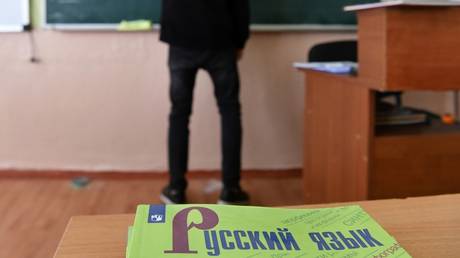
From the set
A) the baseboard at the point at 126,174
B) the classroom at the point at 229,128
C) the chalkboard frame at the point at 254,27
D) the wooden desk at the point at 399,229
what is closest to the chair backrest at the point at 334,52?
the classroom at the point at 229,128

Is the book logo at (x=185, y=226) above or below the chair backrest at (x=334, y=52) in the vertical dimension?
below

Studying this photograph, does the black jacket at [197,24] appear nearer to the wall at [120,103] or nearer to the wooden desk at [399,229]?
the wall at [120,103]

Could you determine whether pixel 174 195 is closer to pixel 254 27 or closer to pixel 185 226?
pixel 254 27

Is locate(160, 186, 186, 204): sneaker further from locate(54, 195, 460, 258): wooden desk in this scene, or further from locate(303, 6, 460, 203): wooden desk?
locate(54, 195, 460, 258): wooden desk

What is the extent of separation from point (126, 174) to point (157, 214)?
8.50 feet

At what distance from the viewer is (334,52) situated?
8.14 feet

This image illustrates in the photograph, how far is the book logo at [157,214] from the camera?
55 cm

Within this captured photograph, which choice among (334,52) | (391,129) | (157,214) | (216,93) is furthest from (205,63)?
(157,214)

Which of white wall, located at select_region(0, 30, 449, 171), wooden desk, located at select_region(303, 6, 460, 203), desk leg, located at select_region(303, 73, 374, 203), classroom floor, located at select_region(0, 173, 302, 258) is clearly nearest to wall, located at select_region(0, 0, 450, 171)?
white wall, located at select_region(0, 30, 449, 171)

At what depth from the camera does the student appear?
2342mm

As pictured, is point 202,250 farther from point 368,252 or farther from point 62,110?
point 62,110

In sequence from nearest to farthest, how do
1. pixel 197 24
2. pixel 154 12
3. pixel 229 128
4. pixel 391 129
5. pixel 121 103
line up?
pixel 391 129 < pixel 197 24 < pixel 229 128 < pixel 154 12 < pixel 121 103

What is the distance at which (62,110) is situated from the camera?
3.02 metres

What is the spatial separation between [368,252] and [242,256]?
12 cm
